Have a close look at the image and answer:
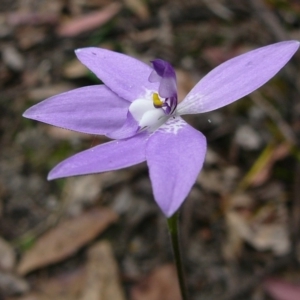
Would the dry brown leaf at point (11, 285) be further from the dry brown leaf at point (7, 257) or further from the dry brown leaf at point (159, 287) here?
the dry brown leaf at point (159, 287)

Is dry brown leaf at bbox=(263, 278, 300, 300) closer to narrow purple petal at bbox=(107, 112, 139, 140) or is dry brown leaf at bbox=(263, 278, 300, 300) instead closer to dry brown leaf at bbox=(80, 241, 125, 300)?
dry brown leaf at bbox=(80, 241, 125, 300)

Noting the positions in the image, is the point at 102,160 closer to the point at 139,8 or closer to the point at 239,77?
the point at 239,77

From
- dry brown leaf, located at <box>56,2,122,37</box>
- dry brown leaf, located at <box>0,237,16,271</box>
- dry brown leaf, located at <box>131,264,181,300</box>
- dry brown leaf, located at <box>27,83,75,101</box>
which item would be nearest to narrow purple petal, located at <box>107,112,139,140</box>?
dry brown leaf, located at <box>131,264,181,300</box>

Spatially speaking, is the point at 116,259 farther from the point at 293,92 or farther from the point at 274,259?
the point at 293,92

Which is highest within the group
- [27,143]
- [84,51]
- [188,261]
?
[84,51]

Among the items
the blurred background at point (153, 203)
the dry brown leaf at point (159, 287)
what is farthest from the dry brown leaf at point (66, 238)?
the dry brown leaf at point (159, 287)

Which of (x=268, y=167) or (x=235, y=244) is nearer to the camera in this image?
(x=235, y=244)

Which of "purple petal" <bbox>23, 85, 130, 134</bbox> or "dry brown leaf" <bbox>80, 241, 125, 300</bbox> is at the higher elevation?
"purple petal" <bbox>23, 85, 130, 134</bbox>

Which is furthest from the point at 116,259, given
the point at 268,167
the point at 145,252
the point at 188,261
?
the point at 268,167
